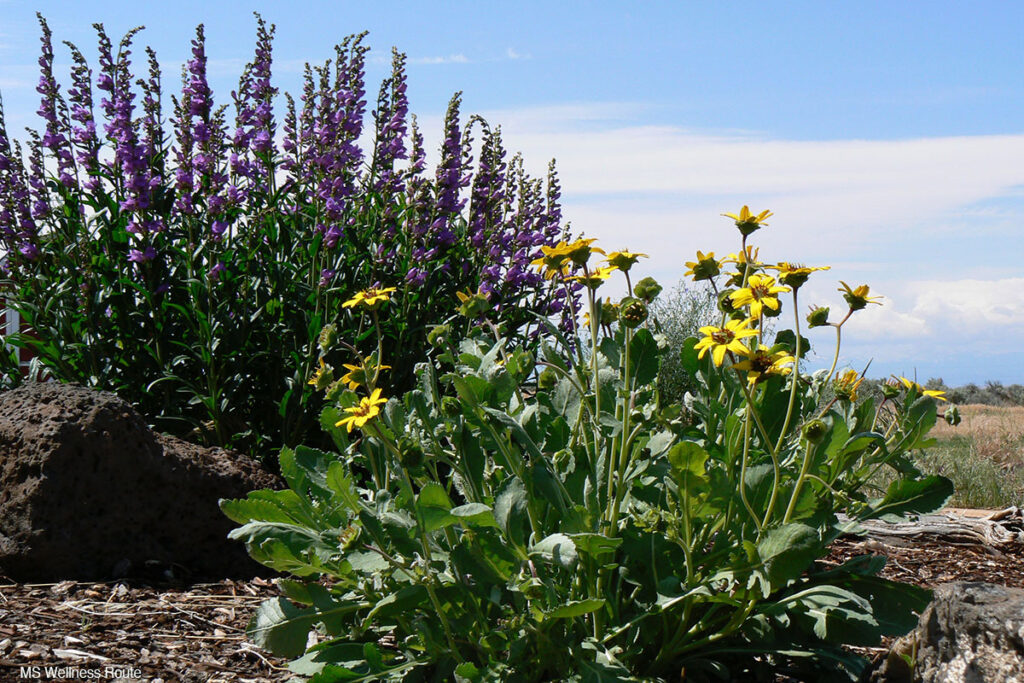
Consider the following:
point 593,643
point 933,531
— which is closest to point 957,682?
point 593,643

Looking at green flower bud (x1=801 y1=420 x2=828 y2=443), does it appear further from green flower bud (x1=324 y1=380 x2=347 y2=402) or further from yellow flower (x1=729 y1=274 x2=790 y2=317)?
green flower bud (x1=324 y1=380 x2=347 y2=402)

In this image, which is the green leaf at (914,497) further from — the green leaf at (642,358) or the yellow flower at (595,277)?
the yellow flower at (595,277)

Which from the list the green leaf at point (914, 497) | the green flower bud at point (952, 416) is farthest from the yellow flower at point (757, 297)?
the green flower bud at point (952, 416)

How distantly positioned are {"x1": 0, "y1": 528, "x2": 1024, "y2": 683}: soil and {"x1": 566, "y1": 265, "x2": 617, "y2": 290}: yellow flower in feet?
4.47

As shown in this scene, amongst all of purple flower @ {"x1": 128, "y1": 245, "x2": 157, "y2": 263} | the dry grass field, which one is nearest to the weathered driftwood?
the dry grass field

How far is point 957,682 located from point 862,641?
20cm

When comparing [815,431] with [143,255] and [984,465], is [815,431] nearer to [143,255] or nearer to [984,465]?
[143,255]

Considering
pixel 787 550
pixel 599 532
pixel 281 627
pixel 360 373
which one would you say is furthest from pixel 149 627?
pixel 787 550

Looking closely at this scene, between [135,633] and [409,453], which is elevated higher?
[409,453]

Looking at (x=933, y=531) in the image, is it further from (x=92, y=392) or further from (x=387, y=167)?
(x=92, y=392)

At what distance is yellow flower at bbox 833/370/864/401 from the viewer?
2083mm

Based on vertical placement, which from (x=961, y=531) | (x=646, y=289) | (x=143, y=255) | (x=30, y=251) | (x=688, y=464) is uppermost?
(x=30, y=251)

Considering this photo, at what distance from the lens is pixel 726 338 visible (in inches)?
65.2

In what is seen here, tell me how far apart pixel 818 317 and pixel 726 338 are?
21.9 inches
